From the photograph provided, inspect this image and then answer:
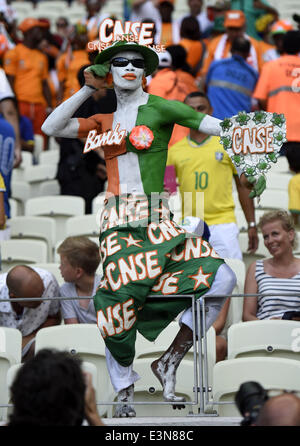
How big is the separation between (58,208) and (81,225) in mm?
789

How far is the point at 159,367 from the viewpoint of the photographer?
5496mm

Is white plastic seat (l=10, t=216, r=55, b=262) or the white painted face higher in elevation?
the white painted face

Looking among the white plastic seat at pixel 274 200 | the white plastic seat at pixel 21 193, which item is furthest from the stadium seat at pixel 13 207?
the white plastic seat at pixel 274 200

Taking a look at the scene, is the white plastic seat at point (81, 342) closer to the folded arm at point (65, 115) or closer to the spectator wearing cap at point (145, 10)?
the folded arm at point (65, 115)

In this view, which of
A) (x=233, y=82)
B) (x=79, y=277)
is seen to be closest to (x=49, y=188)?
(x=233, y=82)

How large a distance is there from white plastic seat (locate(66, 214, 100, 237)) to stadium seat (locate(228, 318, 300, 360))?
247cm

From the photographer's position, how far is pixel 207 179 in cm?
739

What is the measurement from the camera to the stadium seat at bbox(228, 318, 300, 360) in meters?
5.90

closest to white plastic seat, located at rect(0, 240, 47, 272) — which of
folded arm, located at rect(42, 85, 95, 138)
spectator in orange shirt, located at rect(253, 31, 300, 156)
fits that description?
spectator in orange shirt, located at rect(253, 31, 300, 156)

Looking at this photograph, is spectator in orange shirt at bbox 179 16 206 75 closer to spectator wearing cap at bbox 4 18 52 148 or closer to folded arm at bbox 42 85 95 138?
spectator wearing cap at bbox 4 18 52 148

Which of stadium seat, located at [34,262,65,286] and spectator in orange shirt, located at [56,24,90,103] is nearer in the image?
stadium seat, located at [34,262,65,286]

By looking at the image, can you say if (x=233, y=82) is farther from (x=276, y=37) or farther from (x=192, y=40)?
(x=192, y=40)
